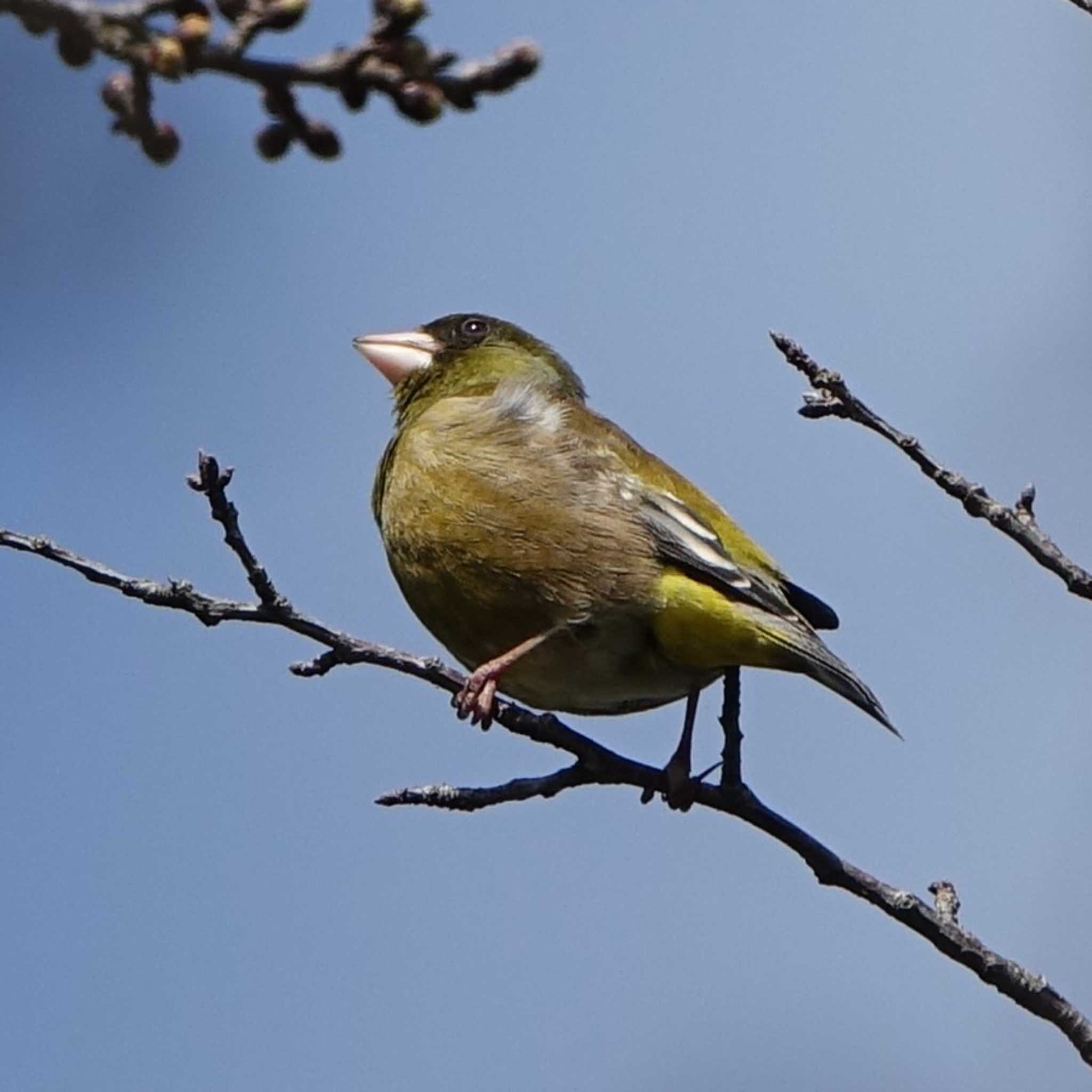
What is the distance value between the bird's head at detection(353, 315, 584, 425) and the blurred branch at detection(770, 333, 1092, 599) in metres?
2.33

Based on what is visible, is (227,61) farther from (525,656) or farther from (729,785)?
(525,656)

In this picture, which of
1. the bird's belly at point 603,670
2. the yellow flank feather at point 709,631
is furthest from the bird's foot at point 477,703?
the yellow flank feather at point 709,631

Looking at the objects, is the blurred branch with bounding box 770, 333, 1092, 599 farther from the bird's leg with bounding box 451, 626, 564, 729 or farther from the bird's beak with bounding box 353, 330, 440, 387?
the bird's beak with bounding box 353, 330, 440, 387

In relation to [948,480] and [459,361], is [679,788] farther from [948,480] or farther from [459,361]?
[459,361]

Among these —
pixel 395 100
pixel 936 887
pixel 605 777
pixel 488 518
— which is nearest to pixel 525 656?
pixel 488 518

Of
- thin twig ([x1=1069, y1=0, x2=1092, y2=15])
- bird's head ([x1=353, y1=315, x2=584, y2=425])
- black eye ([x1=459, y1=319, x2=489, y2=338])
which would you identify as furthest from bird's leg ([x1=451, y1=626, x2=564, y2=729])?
thin twig ([x1=1069, y1=0, x2=1092, y2=15])

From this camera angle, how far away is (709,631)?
5105 mm

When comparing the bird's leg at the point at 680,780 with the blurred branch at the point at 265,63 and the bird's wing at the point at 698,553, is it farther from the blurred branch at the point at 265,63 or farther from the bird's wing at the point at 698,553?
the blurred branch at the point at 265,63

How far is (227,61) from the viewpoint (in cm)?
172

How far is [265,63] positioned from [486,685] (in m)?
3.33

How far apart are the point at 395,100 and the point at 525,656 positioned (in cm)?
344

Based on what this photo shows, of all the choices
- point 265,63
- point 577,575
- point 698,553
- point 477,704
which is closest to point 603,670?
point 577,575

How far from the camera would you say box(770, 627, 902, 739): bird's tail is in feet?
15.8

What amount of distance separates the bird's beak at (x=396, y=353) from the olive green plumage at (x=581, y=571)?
2.69 feet
